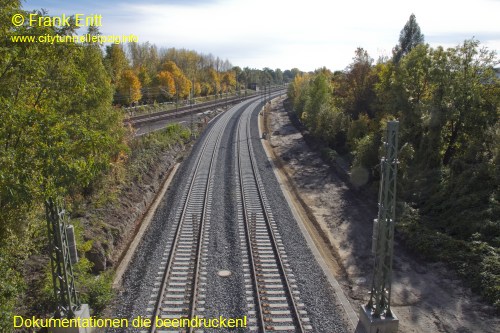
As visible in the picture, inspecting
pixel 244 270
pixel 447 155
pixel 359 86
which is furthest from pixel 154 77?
pixel 244 270

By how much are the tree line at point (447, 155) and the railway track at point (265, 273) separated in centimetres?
609

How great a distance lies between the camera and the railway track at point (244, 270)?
39.5 ft

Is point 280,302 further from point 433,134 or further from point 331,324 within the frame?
point 433,134

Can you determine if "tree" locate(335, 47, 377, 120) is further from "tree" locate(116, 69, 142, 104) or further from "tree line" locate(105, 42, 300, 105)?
"tree" locate(116, 69, 142, 104)

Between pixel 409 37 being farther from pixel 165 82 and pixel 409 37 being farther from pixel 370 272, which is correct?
pixel 370 272

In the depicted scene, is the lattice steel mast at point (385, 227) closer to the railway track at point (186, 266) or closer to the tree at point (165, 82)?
the railway track at point (186, 266)

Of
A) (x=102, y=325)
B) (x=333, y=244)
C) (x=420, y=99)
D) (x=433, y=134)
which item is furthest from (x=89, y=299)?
(x=420, y=99)

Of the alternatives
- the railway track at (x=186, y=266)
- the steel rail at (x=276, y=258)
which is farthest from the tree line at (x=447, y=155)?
the railway track at (x=186, y=266)

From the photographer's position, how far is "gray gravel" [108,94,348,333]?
486 inches

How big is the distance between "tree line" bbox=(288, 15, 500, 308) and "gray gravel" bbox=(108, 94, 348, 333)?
5.13 m

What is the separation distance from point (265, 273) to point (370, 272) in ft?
13.6

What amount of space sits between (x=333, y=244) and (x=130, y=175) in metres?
13.4

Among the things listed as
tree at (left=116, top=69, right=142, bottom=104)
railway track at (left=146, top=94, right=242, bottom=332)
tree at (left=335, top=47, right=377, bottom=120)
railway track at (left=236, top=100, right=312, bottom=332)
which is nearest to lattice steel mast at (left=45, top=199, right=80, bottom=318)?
railway track at (left=146, top=94, right=242, bottom=332)

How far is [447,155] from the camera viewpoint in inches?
981
